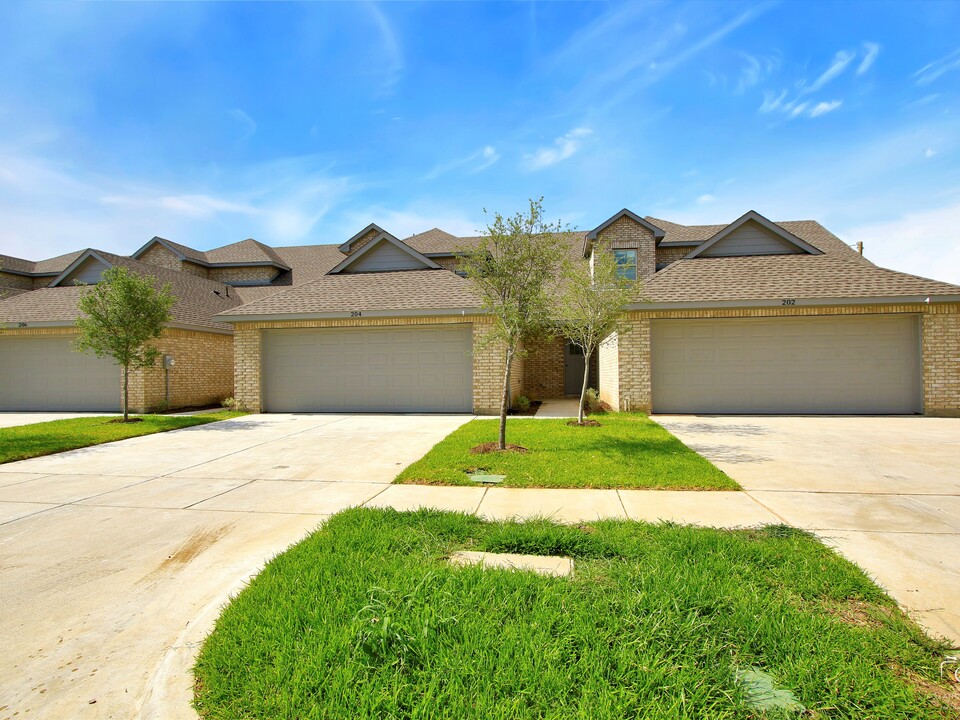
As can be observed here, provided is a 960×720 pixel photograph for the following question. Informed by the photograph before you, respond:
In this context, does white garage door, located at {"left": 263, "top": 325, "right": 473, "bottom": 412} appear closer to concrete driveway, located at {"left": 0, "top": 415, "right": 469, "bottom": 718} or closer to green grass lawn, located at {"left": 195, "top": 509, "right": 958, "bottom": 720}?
concrete driveway, located at {"left": 0, "top": 415, "right": 469, "bottom": 718}

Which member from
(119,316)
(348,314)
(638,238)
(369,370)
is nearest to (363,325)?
(348,314)

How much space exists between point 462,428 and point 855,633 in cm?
801

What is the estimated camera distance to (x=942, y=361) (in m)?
11.8

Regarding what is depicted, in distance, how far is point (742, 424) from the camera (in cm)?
1082

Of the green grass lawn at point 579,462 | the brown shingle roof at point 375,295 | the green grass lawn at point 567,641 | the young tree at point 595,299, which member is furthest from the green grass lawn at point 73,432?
the young tree at point 595,299

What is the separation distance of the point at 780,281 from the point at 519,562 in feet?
41.5

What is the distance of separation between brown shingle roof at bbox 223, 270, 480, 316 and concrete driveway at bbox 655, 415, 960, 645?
6906 millimetres

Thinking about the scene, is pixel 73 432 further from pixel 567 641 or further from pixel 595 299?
pixel 567 641

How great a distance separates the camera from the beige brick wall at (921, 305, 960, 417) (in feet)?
38.5

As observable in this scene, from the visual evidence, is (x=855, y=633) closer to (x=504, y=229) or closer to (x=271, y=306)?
(x=504, y=229)

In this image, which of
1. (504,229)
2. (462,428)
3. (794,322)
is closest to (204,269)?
(462,428)

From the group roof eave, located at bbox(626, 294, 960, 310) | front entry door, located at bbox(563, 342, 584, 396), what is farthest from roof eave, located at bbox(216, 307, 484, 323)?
front entry door, located at bbox(563, 342, 584, 396)

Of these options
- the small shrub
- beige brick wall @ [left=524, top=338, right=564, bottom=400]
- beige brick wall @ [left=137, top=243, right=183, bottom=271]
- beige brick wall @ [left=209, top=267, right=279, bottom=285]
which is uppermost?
beige brick wall @ [left=137, top=243, right=183, bottom=271]

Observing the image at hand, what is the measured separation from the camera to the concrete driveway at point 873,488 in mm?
3307
